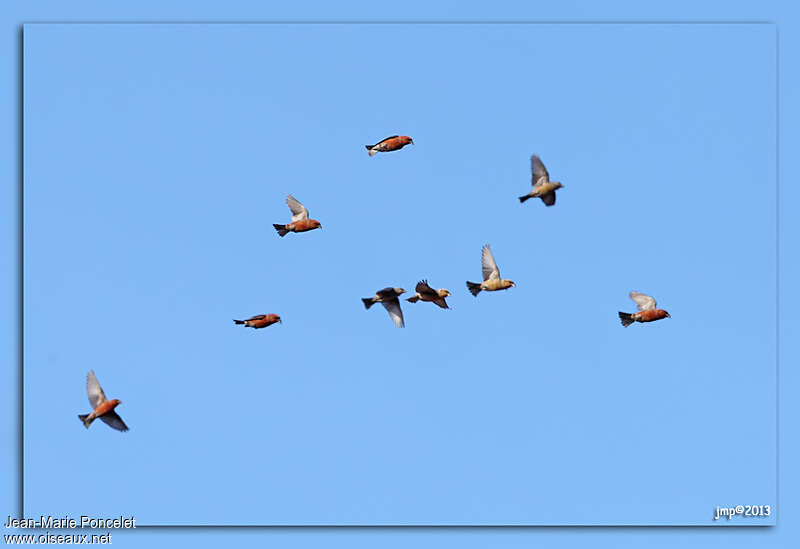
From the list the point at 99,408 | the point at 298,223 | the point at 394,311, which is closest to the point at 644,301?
the point at 394,311

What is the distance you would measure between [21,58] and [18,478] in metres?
6.53

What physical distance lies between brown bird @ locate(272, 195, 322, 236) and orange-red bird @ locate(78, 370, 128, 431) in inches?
141

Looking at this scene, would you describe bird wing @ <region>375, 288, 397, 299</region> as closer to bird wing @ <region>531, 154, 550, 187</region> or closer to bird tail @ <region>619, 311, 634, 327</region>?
bird wing @ <region>531, 154, 550, 187</region>

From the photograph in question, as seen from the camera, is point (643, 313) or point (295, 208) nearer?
point (295, 208)

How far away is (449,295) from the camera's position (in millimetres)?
28453

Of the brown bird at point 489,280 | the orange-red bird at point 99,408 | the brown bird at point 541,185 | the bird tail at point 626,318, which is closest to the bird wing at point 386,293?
the brown bird at point 489,280

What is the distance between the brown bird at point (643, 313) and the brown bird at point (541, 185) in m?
2.41

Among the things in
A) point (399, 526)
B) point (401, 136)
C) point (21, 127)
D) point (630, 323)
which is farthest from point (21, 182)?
point (630, 323)

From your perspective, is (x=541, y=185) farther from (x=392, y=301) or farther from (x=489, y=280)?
(x=392, y=301)

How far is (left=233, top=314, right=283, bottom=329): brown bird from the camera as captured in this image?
27141 millimetres

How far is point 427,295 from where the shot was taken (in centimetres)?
2786

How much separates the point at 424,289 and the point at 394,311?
0.85 metres

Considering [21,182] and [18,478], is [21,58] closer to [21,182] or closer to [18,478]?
[21,182]

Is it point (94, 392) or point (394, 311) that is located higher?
point (394, 311)
